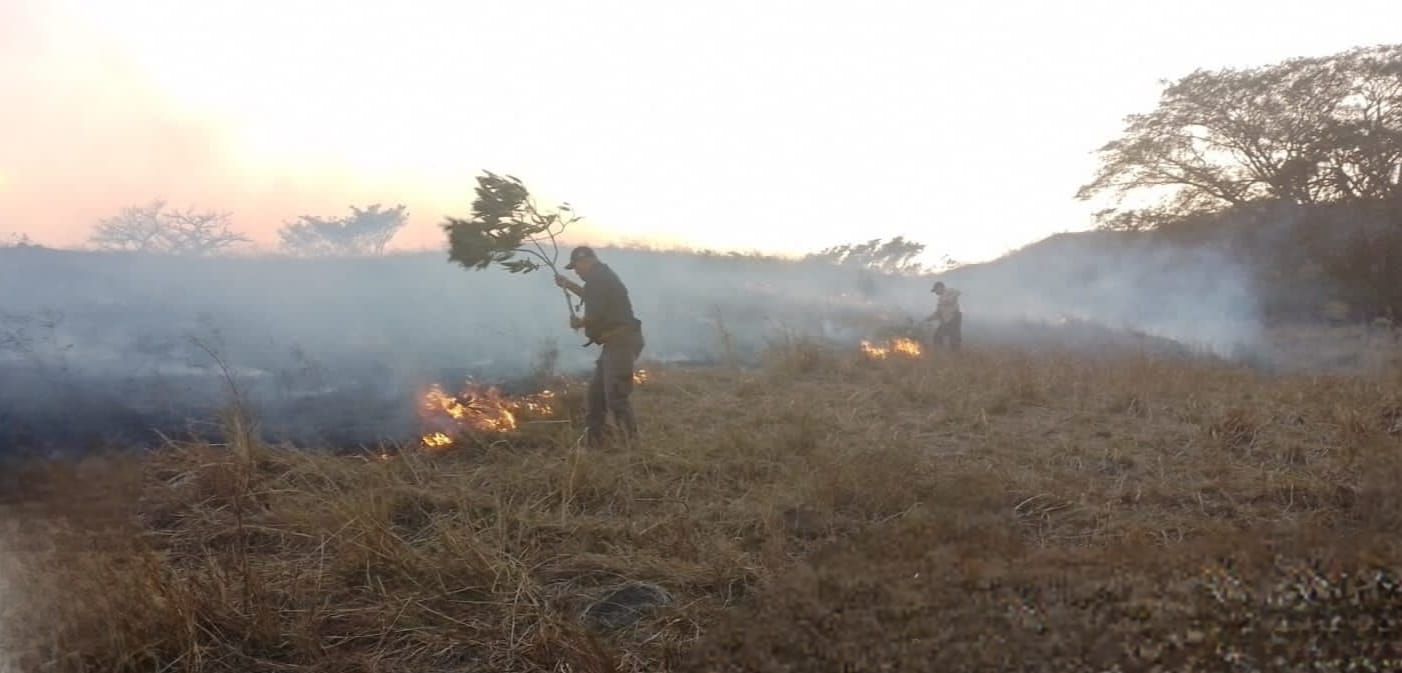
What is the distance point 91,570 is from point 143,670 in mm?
342

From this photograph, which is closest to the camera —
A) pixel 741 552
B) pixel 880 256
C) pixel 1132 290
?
pixel 741 552

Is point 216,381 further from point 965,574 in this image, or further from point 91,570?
point 965,574

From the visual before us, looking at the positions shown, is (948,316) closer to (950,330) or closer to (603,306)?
(950,330)

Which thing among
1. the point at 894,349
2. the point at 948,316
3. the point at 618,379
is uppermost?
the point at 948,316

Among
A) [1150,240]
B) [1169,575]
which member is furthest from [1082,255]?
[1169,575]

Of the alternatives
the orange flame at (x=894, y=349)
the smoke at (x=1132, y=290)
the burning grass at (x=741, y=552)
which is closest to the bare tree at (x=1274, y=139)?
the smoke at (x=1132, y=290)

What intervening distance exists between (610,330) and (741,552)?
2.46m

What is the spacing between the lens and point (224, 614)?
2.65 meters

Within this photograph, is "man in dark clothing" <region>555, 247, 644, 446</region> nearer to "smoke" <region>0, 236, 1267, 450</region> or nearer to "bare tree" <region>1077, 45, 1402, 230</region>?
"smoke" <region>0, 236, 1267, 450</region>

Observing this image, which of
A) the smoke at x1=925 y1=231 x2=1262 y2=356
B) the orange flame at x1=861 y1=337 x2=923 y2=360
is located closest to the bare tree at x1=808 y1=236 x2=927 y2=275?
the smoke at x1=925 y1=231 x2=1262 y2=356

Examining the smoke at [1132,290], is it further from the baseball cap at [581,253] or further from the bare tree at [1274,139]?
the baseball cap at [581,253]

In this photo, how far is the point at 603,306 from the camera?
17.8 feet

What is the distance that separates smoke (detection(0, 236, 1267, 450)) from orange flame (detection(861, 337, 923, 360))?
895mm

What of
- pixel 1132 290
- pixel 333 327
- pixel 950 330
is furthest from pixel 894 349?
pixel 1132 290
